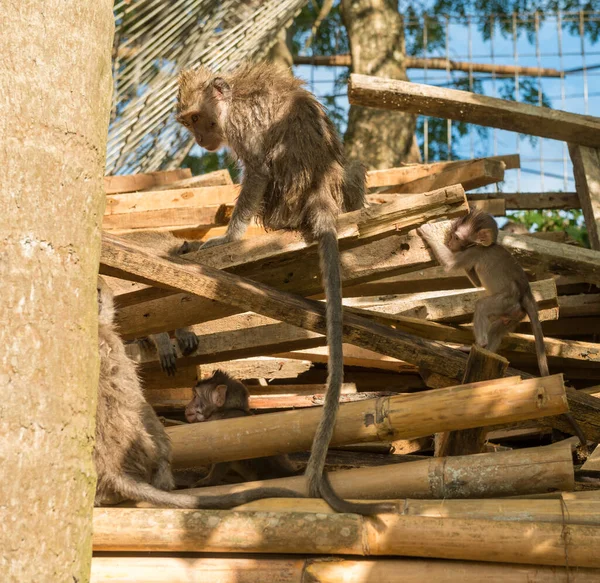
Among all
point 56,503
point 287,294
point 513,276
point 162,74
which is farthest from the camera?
point 162,74

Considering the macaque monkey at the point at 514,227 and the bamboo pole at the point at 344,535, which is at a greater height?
the macaque monkey at the point at 514,227

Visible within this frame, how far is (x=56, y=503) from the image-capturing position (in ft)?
9.49

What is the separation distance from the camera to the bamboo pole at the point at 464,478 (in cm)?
471

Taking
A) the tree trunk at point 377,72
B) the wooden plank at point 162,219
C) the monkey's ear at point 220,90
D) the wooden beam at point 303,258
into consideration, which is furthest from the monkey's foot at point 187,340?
the tree trunk at point 377,72

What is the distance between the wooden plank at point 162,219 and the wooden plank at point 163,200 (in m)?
0.05

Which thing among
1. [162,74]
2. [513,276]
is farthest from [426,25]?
[513,276]

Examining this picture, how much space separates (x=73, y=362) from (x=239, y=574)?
174cm

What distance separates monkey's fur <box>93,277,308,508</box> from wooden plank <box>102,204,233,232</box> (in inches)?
92.3

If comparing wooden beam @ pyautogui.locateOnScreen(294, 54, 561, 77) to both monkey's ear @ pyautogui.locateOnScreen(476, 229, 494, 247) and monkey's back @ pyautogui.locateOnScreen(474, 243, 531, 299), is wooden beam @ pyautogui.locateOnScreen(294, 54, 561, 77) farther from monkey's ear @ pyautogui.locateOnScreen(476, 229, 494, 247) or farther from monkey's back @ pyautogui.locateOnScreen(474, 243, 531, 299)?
monkey's ear @ pyautogui.locateOnScreen(476, 229, 494, 247)

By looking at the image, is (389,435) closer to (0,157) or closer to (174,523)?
(174,523)

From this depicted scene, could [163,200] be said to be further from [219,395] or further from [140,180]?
[219,395]

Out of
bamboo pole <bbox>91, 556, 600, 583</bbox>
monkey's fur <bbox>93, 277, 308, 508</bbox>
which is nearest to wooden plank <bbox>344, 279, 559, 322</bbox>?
monkey's fur <bbox>93, 277, 308, 508</bbox>

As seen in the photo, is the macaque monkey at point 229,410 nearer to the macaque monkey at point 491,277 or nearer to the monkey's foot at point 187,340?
the monkey's foot at point 187,340

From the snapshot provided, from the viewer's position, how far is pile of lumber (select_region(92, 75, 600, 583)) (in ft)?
13.9
